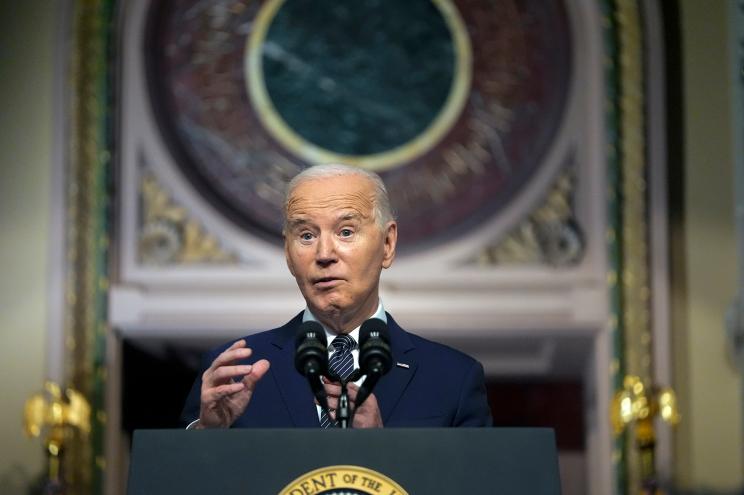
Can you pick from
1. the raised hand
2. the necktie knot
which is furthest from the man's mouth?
the raised hand

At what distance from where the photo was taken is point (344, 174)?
2725 millimetres

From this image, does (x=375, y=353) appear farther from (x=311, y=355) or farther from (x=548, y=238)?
(x=548, y=238)

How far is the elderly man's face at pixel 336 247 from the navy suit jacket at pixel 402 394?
4.7 inches

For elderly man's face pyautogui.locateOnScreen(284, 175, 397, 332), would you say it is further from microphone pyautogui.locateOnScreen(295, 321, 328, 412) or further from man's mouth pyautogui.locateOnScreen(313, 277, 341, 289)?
microphone pyautogui.locateOnScreen(295, 321, 328, 412)

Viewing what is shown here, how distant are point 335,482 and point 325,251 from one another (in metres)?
0.54

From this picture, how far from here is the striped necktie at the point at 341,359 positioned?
103 inches

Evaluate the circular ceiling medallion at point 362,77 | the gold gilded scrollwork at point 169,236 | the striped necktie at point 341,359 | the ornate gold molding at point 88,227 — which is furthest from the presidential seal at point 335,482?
the circular ceiling medallion at point 362,77

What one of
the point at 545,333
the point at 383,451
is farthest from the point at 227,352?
the point at 545,333

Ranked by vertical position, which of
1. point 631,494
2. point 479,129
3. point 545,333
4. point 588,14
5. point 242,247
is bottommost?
point 631,494

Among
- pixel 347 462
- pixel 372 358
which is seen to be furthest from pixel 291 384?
pixel 347 462

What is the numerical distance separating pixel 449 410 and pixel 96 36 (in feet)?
16.9

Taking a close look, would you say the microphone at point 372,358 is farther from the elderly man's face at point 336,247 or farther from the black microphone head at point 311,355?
the elderly man's face at point 336,247

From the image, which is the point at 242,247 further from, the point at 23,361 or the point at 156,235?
the point at 23,361

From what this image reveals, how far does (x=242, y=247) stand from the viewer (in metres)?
7.30
